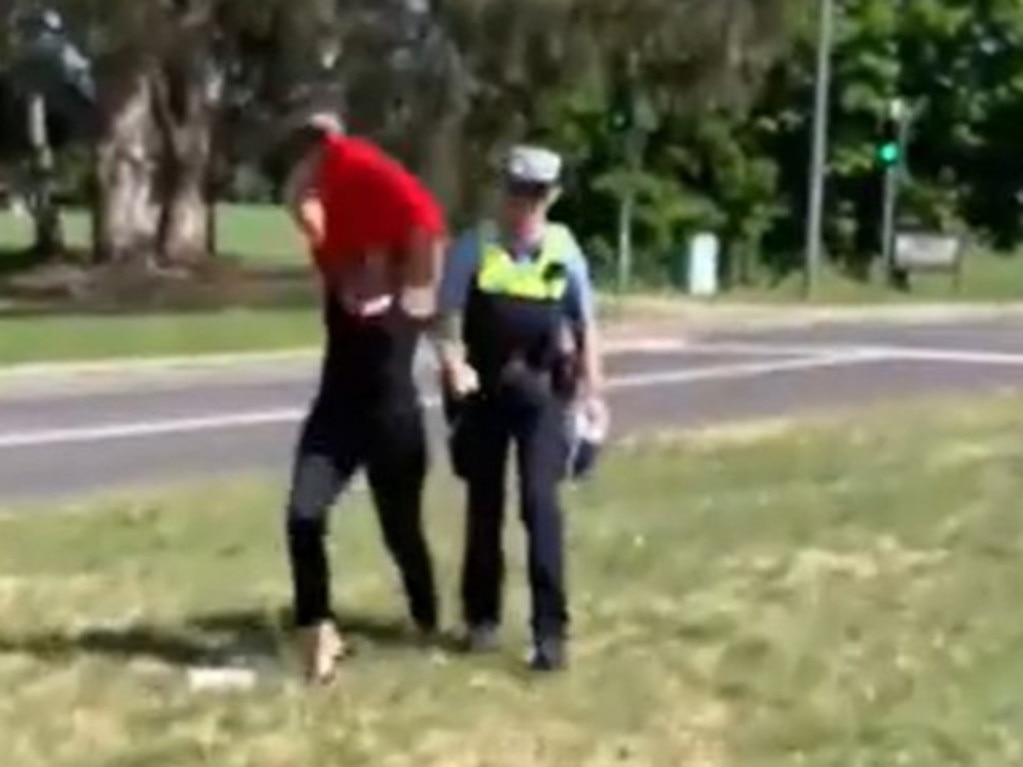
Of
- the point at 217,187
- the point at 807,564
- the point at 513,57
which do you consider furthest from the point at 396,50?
the point at 807,564

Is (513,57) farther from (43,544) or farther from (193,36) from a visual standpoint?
(43,544)

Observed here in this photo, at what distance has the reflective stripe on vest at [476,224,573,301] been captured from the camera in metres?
10.4

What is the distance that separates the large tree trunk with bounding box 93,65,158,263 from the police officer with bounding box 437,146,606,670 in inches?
1619

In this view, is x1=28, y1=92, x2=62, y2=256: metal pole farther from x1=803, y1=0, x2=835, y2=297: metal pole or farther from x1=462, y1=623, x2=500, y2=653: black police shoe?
x1=462, y1=623, x2=500, y2=653: black police shoe

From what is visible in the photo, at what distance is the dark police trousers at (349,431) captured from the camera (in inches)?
416

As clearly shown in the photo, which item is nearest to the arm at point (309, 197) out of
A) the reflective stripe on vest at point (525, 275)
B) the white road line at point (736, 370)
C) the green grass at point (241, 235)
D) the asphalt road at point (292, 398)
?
the reflective stripe on vest at point (525, 275)

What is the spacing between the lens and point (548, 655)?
10.7 m

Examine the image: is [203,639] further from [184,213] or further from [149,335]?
[184,213]

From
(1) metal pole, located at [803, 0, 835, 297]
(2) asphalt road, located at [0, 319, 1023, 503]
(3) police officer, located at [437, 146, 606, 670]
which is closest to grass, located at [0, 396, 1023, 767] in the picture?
(3) police officer, located at [437, 146, 606, 670]

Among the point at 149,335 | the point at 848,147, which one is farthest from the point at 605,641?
the point at 848,147

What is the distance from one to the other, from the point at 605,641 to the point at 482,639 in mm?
497

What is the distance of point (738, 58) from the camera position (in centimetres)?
5094

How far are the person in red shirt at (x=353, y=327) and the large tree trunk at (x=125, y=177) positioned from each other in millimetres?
41017

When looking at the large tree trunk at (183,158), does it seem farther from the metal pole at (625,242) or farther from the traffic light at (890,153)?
the traffic light at (890,153)
